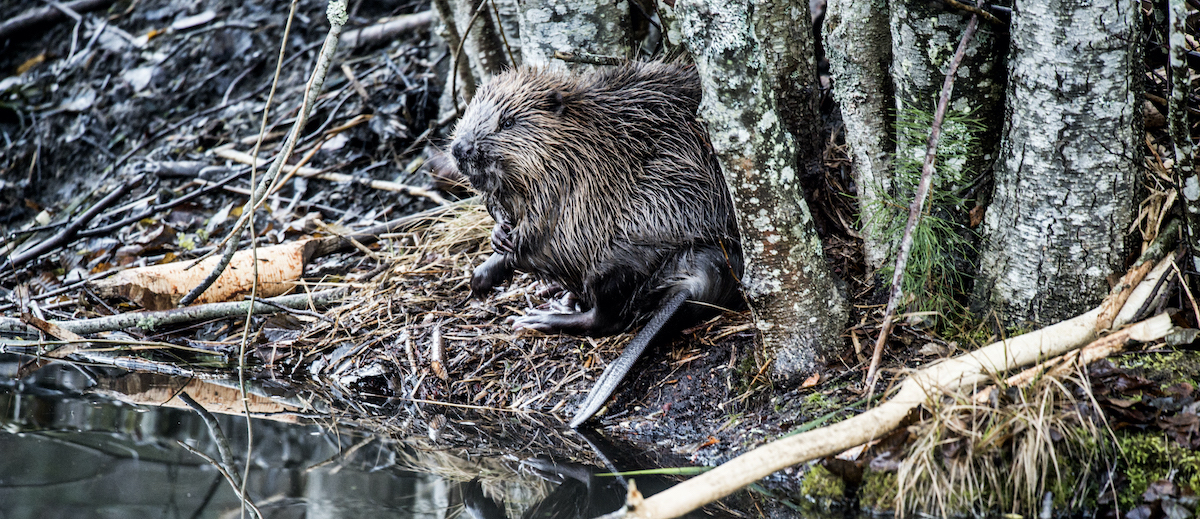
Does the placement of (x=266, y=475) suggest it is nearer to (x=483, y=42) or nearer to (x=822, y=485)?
(x=822, y=485)

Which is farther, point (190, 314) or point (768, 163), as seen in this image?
point (190, 314)

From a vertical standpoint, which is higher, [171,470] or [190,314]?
[190,314]

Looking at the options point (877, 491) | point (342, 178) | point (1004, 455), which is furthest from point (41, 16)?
point (1004, 455)

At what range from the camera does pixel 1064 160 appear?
209 centimetres

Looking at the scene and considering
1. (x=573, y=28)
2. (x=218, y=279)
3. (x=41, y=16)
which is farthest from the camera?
(x=41, y=16)

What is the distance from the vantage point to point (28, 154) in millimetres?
5332

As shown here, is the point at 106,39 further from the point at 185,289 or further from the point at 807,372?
the point at 807,372

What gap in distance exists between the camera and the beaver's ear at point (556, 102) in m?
2.83

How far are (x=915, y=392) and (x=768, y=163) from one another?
2.08 ft

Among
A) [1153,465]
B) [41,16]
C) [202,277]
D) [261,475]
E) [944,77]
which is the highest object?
[41,16]

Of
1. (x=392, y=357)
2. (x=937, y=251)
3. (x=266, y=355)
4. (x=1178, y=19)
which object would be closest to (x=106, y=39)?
(x=266, y=355)

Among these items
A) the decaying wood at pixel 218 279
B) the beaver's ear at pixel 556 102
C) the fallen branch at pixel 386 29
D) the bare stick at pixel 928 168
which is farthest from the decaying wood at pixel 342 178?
the bare stick at pixel 928 168

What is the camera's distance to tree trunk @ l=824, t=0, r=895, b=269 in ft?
7.83

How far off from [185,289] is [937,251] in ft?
9.41
